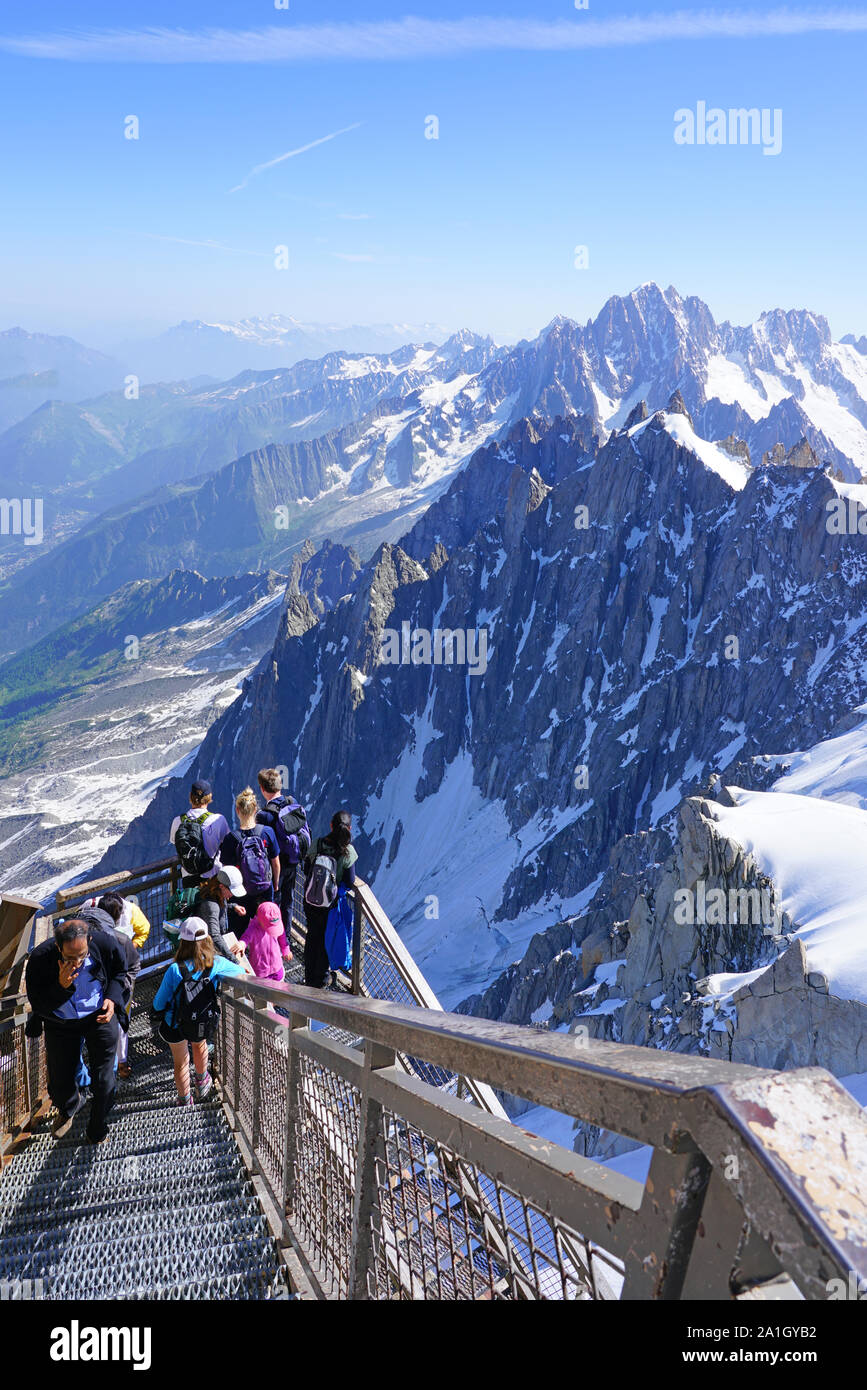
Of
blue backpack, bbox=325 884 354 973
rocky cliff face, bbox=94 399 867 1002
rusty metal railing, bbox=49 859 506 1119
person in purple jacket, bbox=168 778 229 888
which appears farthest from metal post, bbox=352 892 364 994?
rocky cliff face, bbox=94 399 867 1002

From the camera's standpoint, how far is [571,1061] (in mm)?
2084

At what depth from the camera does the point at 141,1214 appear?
576 cm

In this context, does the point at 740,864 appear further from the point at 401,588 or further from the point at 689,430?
the point at 401,588

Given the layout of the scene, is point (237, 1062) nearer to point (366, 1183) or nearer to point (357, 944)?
point (357, 944)

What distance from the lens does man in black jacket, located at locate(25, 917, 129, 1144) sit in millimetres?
7477

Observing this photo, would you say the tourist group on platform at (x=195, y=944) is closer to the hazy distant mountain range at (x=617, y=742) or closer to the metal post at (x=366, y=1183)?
the metal post at (x=366, y=1183)

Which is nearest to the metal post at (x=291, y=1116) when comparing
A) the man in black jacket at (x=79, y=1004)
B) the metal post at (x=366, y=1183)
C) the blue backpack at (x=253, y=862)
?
the metal post at (x=366, y=1183)

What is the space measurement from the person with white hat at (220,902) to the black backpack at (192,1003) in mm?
364

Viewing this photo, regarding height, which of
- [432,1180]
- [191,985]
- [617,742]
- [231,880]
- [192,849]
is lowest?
[617,742]

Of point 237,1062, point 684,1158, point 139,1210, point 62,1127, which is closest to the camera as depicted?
point 684,1158

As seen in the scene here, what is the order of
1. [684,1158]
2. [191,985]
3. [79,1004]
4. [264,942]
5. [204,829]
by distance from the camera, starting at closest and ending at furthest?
1. [684,1158]
2. [79,1004]
3. [191,985]
4. [204,829]
5. [264,942]

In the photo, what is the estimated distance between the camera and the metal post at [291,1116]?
16.8 ft

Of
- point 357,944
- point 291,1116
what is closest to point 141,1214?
point 291,1116

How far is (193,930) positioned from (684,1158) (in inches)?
282
